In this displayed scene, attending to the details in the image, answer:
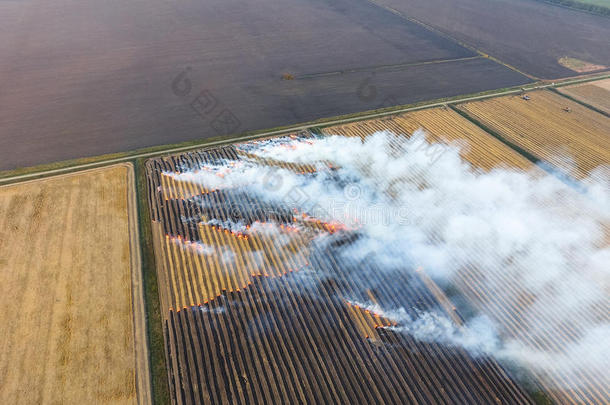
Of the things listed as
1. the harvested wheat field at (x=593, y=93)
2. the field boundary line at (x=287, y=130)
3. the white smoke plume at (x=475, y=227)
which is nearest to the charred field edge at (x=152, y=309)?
the field boundary line at (x=287, y=130)

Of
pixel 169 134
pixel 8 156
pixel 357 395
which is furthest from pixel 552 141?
pixel 8 156

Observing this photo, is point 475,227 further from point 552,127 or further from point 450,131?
point 552,127

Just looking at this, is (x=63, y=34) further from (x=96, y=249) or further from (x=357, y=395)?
(x=357, y=395)

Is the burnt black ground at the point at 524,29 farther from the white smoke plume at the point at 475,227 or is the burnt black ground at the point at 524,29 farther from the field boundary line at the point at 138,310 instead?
the field boundary line at the point at 138,310

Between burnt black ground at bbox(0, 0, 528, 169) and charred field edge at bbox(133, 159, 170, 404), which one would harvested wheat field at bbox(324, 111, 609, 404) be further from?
charred field edge at bbox(133, 159, 170, 404)

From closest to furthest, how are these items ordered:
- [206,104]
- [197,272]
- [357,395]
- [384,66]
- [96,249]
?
[357,395] → [197,272] → [96,249] → [206,104] → [384,66]

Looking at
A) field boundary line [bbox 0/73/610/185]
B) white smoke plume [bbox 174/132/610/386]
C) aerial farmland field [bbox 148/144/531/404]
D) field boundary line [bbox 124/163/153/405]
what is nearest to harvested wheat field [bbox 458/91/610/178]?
field boundary line [bbox 0/73/610/185]
